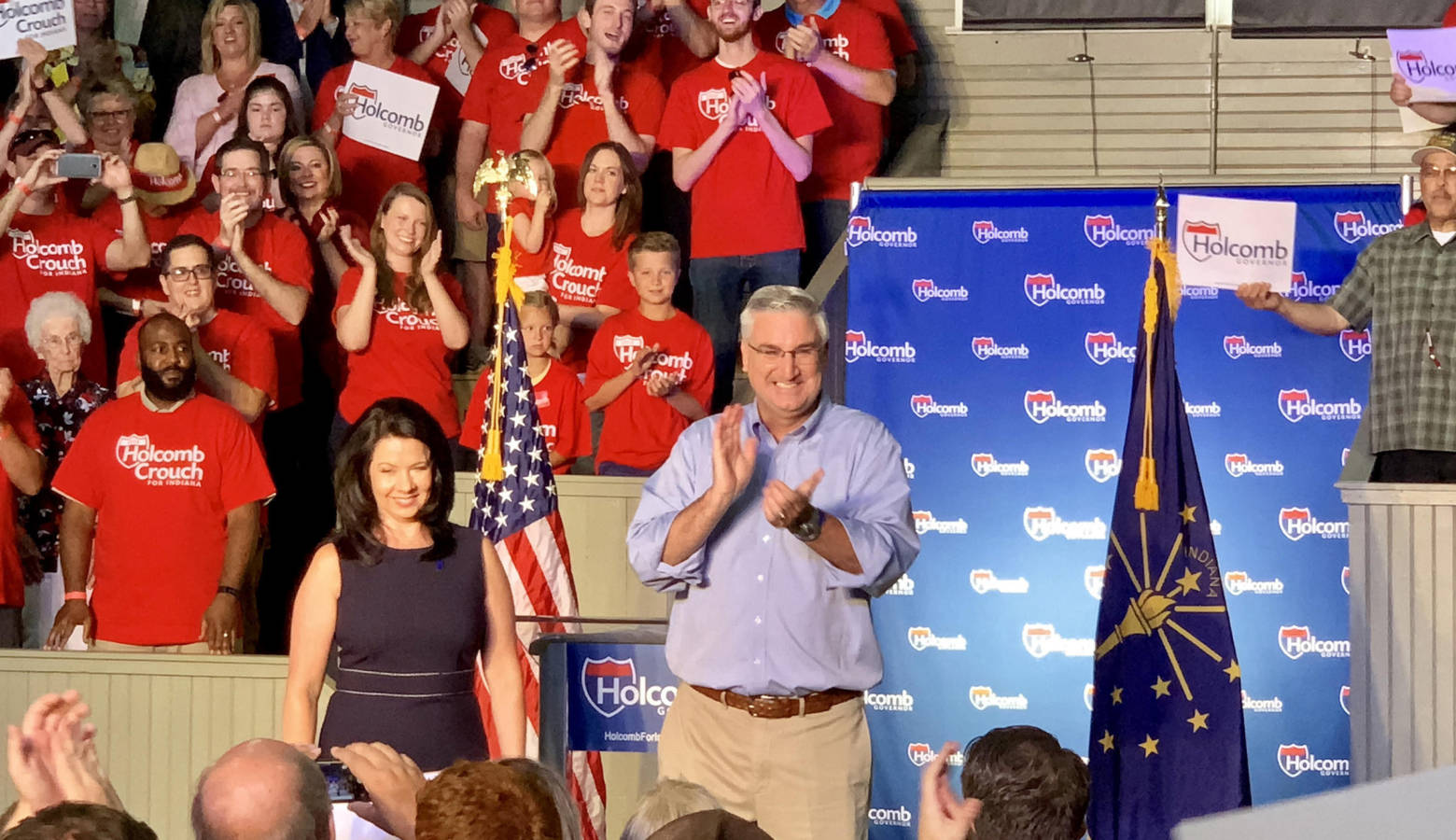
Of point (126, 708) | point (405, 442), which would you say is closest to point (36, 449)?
point (126, 708)

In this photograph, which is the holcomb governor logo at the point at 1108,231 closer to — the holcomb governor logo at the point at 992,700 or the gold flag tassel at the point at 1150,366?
the gold flag tassel at the point at 1150,366

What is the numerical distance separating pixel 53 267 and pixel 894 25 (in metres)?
3.98

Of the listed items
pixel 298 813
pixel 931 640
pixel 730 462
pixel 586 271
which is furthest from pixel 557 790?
pixel 586 271

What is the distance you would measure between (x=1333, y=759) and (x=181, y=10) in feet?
21.1

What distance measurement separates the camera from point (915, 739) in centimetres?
783

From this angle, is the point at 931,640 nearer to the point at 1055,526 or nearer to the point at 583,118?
the point at 1055,526

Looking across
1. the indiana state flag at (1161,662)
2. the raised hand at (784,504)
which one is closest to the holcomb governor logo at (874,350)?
the indiana state flag at (1161,662)

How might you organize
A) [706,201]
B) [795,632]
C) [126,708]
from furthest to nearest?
[706,201] → [126,708] → [795,632]

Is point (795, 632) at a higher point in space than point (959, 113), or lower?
lower

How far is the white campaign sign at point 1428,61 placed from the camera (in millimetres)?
6906

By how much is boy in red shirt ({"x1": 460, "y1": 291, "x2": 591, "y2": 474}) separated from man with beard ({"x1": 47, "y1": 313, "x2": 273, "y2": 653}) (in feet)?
3.24

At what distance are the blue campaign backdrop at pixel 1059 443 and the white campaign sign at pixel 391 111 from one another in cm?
212

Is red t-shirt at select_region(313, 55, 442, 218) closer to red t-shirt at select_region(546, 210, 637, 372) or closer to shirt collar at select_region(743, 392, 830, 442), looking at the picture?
red t-shirt at select_region(546, 210, 637, 372)

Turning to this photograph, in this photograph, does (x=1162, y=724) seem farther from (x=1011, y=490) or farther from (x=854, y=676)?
(x=1011, y=490)
